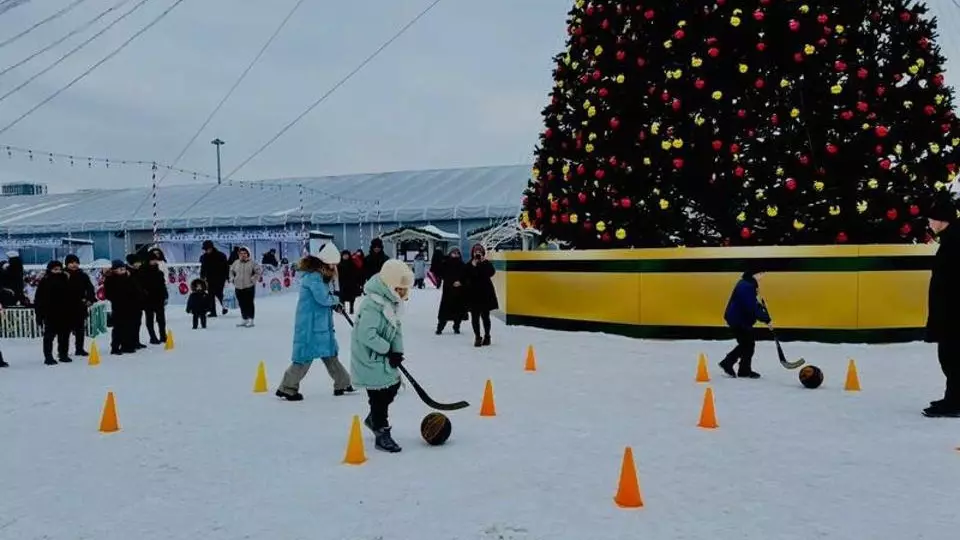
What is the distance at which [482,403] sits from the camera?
7.77m

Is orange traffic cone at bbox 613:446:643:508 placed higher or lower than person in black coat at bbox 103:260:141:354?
lower

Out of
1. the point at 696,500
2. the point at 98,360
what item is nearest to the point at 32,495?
the point at 696,500

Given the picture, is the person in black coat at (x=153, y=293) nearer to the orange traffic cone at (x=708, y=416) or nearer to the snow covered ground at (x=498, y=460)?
the snow covered ground at (x=498, y=460)

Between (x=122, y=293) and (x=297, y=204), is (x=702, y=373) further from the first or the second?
(x=297, y=204)

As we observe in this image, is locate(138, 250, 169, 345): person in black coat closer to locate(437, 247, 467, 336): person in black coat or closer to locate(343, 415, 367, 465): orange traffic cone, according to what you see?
locate(437, 247, 467, 336): person in black coat

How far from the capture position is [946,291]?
6922mm

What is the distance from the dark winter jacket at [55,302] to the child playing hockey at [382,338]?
7696mm

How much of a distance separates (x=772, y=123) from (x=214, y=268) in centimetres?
1256

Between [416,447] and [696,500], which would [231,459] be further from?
[696,500]

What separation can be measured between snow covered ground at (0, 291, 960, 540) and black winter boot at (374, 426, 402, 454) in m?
0.10

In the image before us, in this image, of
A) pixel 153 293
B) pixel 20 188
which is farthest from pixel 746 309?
pixel 20 188

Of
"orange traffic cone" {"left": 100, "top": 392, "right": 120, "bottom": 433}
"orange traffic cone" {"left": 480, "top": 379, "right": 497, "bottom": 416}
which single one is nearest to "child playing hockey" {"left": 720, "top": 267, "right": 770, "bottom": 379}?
"orange traffic cone" {"left": 480, "top": 379, "right": 497, "bottom": 416}

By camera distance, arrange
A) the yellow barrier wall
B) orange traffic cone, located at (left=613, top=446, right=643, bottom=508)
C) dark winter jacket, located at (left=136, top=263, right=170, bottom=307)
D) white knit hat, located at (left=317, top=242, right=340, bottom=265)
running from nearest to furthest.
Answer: orange traffic cone, located at (left=613, top=446, right=643, bottom=508), white knit hat, located at (left=317, top=242, right=340, bottom=265), the yellow barrier wall, dark winter jacket, located at (left=136, top=263, right=170, bottom=307)

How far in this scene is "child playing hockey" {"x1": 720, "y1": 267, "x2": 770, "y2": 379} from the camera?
9.27 meters
